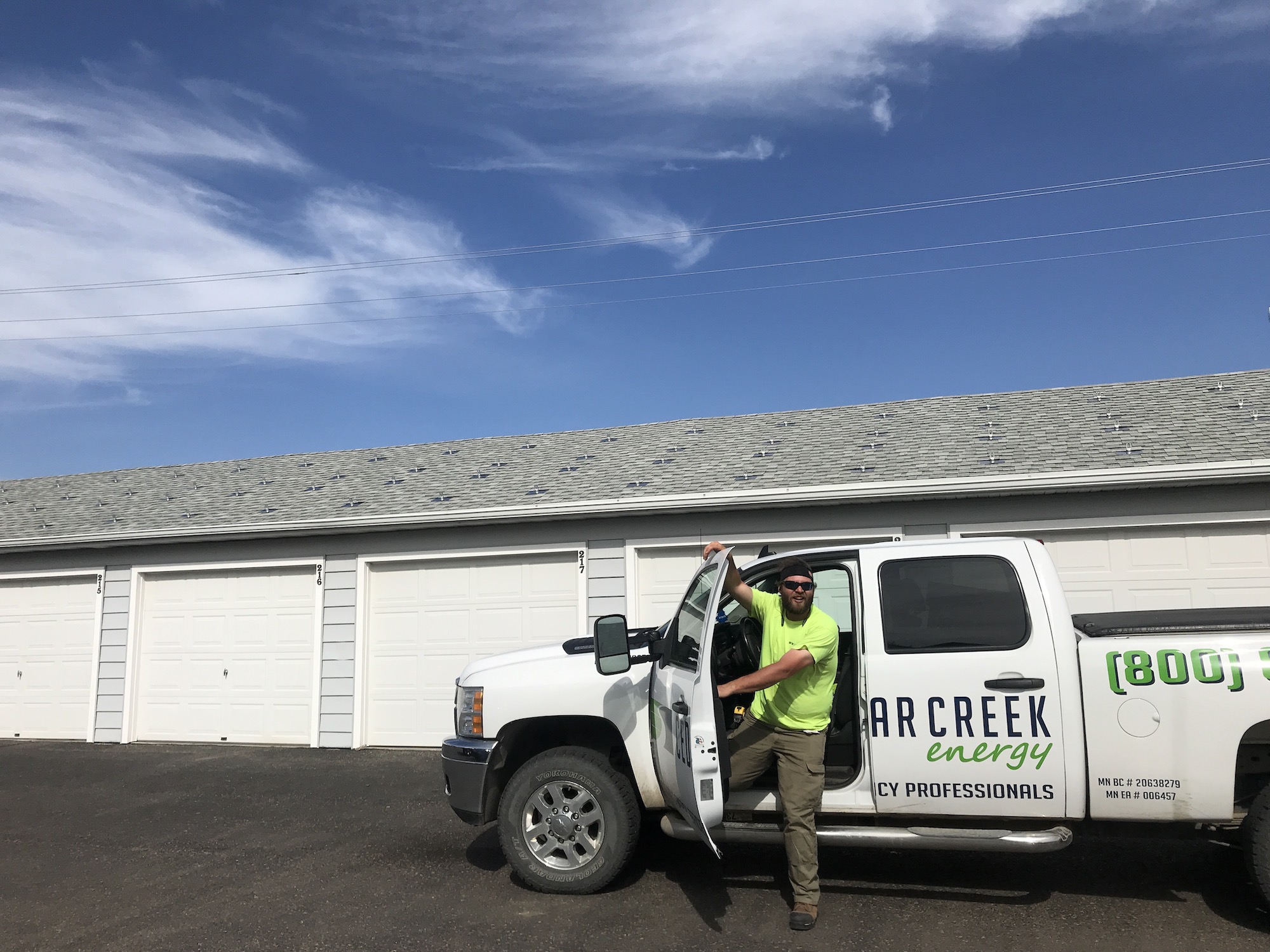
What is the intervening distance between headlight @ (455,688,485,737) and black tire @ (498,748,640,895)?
1.31 ft

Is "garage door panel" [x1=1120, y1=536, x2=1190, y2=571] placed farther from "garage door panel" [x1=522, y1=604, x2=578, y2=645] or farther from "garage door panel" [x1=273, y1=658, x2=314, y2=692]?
"garage door panel" [x1=273, y1=658, x2=314, y2=692]

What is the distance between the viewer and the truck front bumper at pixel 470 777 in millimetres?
5531

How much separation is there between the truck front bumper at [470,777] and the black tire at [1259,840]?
12.9 ft

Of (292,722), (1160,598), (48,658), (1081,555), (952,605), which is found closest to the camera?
(952,605)

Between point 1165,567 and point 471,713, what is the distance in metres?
7.24

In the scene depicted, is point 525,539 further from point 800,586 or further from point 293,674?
point 800,586

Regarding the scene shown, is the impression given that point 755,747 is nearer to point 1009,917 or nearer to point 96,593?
point 1009,917

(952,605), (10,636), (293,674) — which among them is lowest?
A: (293,674)

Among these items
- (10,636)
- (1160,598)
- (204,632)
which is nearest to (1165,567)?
(1160,598)

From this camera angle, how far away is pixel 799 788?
15.6 feet

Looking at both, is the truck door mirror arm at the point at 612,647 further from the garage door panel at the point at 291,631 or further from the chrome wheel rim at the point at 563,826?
the garage door panel at the point at 291,631

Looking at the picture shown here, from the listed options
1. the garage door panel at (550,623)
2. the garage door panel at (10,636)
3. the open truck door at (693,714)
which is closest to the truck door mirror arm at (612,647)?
the open truck door at (693,714)

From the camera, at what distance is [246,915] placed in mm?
5215

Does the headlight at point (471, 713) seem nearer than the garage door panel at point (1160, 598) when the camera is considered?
Yes
